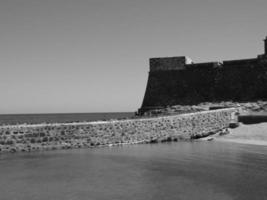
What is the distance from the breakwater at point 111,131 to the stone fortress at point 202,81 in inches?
468

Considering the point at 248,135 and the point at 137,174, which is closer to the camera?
the point at 137,174

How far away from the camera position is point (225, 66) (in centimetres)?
4197

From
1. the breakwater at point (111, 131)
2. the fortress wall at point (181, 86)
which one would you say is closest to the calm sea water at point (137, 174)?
the breakwater at point (111, 131)

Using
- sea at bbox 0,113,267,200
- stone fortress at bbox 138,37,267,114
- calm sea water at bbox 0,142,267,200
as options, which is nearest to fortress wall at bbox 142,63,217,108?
stone fortress at bbox 138,37,267,114

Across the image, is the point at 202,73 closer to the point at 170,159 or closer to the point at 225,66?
the point at 225,66

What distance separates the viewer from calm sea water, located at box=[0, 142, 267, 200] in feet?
35.4

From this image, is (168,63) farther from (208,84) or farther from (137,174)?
(137,174)

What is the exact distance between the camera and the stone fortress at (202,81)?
130ft

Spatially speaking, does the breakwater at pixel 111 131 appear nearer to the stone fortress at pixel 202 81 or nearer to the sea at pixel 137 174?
the sea at pixel 137 174

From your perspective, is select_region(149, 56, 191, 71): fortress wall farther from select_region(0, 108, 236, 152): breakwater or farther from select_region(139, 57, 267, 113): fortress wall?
select_region(0, 108, 236, 152): breakwater

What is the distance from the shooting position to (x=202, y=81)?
42.8 m

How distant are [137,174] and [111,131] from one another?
32.0 feet

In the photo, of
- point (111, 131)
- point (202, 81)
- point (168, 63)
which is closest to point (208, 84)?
point (202, 81)

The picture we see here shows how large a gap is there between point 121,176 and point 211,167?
3.77 metres
